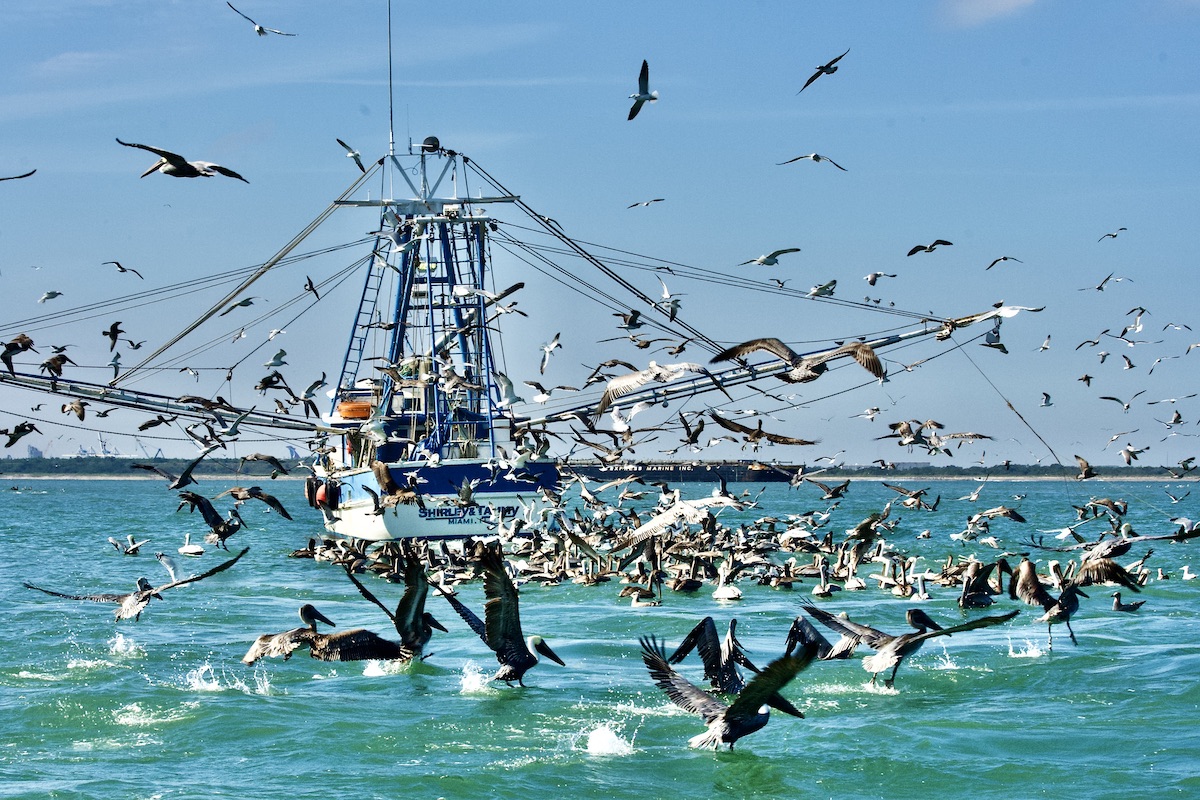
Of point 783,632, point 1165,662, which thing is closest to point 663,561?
point 783,632

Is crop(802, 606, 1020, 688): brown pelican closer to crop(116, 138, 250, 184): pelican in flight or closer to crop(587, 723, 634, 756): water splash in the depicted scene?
crop(587, 723, 634, 756): water splash

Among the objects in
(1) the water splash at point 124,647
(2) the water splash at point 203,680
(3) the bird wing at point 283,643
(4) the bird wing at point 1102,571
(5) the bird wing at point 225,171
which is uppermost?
(5) the bird wing at point 225,171

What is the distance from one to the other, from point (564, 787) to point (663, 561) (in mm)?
20911

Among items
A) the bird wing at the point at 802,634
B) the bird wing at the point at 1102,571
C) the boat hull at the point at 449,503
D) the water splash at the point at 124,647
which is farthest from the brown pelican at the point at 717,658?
the boat hull at the point at 449,503

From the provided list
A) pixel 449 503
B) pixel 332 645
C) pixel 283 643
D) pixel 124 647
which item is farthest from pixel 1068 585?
pixel 449 503

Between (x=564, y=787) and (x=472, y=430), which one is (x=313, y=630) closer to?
(x=564, y=787)

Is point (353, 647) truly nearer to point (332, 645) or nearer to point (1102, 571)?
point (332, 645)

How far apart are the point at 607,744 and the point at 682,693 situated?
164cm

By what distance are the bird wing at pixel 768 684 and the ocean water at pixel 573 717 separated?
893 mm

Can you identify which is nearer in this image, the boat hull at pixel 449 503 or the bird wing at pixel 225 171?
the bird wing at pixel 225 171

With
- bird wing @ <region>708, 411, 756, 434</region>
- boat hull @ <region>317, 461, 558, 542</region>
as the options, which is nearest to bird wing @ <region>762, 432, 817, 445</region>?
bird wing @ <region>708, 411, 756, 434</region>

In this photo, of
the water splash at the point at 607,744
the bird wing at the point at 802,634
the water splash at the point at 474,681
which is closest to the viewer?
→ the bird wing at the point at 802,634

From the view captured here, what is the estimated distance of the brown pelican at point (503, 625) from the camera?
1683cm

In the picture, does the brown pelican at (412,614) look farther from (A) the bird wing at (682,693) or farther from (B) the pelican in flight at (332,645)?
(A) the bird wing at (682,693)
